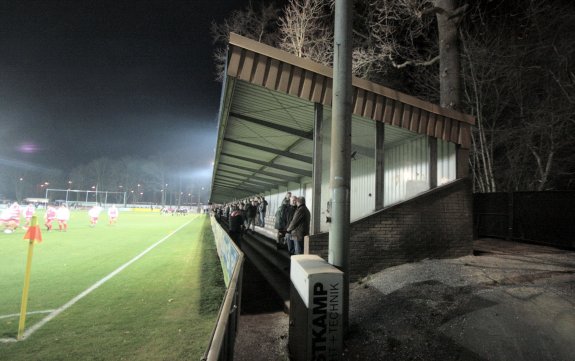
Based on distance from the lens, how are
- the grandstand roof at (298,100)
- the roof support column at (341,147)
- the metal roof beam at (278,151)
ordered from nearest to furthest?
1. the roof support column at (341,147)
2. the grandstand roof at (298,100)
3. the metal roof beam at (278,151)

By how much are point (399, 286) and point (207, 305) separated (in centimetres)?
364

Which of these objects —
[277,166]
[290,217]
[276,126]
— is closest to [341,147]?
[290,217]

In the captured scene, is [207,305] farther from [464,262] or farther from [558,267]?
[558,267]

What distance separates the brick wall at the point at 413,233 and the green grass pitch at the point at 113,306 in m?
2.85

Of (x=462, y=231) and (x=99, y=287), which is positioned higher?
(x=462, y=231)

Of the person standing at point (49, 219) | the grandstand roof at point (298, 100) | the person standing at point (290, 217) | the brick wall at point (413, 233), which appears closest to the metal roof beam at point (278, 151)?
the grandstand roof at point (298, 100)

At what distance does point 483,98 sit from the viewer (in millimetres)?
17125

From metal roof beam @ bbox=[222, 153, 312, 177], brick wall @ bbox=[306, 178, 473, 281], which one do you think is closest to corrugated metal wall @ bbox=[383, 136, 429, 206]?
brick wall @ bbox=[306, 178, 473, 281]

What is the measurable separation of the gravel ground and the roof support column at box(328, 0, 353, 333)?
2.62 ft

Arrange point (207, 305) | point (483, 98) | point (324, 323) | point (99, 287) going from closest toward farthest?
point (324, 323) < point (207, 305) < point (99, 287) < point (483, 98)

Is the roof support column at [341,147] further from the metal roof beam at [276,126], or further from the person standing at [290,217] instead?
the metal roof beam at [276,126]

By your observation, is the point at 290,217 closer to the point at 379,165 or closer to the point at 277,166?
the point at 379,165

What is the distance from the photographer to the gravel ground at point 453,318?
13.4 ft

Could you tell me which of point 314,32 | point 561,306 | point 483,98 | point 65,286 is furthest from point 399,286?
point 314,32
